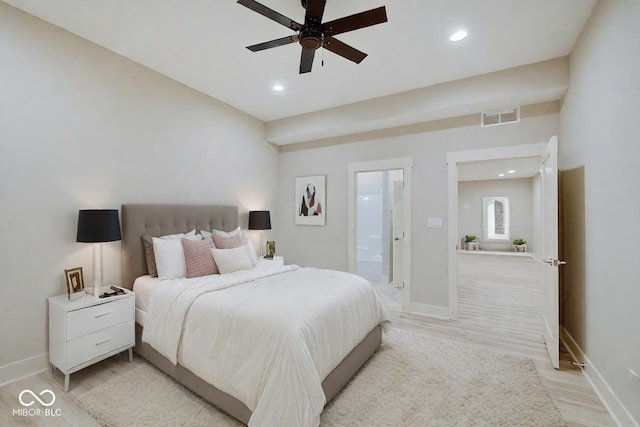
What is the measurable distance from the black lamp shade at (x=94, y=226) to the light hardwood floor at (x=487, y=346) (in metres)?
1.12

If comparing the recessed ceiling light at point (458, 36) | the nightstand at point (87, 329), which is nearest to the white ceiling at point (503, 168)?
the recessed ceiling light at point (458, 36)

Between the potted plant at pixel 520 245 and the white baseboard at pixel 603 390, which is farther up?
the potted plant at pixel 520 245

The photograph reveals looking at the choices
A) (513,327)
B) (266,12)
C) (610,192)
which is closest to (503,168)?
(513,327)

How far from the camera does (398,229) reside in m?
5.05

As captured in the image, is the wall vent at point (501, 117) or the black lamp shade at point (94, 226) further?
the wall vent at point (501, 117)

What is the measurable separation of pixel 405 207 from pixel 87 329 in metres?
3.69

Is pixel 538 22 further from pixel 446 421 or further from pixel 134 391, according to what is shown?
pixel 134 391

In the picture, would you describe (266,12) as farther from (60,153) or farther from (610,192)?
(610,192)

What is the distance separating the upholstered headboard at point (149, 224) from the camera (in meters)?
2.82

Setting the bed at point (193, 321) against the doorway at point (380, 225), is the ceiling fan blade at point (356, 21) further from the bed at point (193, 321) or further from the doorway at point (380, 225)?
the doorway at point (380, 225)

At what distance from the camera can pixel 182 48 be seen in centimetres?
273

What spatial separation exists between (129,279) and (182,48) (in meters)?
2.35

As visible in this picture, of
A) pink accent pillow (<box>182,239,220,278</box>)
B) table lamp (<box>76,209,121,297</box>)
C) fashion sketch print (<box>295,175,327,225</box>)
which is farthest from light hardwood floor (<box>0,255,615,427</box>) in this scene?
fashion sketch print (<box>295,175,327,225</box>)

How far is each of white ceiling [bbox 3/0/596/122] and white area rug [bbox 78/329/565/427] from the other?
2.94m
